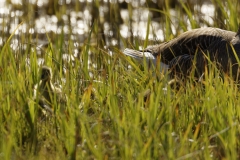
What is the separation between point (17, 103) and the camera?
4750 mm

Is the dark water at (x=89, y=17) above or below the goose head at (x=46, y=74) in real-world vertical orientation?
above

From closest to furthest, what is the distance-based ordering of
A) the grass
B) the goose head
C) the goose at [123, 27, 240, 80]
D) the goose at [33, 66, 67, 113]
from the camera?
the grass
the goose at [33, 66, 67, 113]
the goose head
the goose at [123, 27, 240, 80]

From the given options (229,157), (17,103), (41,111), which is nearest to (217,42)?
(41,111)

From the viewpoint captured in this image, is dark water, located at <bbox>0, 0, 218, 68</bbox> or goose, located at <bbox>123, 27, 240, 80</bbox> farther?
dark water, located at <bbox>0, 0, 218, 68</bbox>

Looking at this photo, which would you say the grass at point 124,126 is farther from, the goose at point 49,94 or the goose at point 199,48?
the goose at point 199,48

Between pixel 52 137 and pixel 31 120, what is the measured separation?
27 centimetres

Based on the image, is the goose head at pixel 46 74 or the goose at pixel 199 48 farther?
the goose at pixel 199 48

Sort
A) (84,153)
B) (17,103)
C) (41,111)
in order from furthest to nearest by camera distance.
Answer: (41,111)
(17,103)
(84,153)

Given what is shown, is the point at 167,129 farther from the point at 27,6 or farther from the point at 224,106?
the point at 27,6

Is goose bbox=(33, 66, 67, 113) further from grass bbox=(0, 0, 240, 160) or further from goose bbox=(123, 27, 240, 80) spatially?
goose bbox=(123, 27, 240, 80)

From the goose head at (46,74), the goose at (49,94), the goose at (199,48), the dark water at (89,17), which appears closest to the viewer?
the goose at (49,94)

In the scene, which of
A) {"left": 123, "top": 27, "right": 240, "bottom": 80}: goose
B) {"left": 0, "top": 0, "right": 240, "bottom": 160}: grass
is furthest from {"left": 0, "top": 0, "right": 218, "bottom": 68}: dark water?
{"left": 0, "top": 0, "right": 240, "bottom": 160}: grass

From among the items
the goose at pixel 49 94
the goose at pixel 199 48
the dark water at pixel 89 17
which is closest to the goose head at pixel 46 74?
the goose at pixel 49 94

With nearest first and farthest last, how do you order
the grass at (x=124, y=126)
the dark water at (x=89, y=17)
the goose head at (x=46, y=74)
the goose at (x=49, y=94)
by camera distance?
the grass at (x=124, y=126)
the goose at (x=49, y=94)
the goose head at (x=46, y=74)
the dark water at (x=89, y=17)
